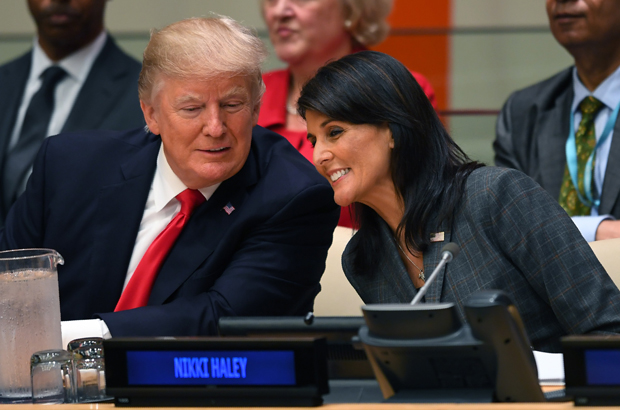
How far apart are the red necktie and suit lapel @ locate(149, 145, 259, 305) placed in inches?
0.6

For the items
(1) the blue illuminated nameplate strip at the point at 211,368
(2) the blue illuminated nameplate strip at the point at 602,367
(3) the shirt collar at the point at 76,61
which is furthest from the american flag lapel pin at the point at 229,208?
(3) the shirt collar at the point at 76,61

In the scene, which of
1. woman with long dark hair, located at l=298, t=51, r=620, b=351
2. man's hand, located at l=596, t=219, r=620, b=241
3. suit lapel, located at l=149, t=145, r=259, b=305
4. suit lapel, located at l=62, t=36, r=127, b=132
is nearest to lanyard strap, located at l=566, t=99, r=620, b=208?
man's hand, located at l=596, t=219, r=620, b=241

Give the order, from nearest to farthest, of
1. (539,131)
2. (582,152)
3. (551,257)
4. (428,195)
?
(551,257) < (428,195) < (582,152) < (539,131)

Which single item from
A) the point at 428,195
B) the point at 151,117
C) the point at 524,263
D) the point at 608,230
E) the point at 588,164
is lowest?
the point at 608,230

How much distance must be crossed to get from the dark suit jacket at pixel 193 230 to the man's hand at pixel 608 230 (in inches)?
37.1

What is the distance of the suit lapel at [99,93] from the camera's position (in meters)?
3.32

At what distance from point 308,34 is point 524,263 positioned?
1653mm

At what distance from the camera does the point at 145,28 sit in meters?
4.09

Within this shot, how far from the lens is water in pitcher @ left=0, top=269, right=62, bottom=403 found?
1413mm

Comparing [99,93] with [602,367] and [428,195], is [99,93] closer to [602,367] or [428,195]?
[428,195]

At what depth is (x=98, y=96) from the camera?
338 centimetres

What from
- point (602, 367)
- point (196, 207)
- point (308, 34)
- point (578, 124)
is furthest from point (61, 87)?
Answer: point (602, 367)

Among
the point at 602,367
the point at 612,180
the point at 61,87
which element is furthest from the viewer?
the point at 61,87

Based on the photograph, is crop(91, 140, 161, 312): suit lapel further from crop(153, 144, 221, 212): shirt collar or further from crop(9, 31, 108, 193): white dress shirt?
crop(9, 31, 108, 193): white dress shirt
